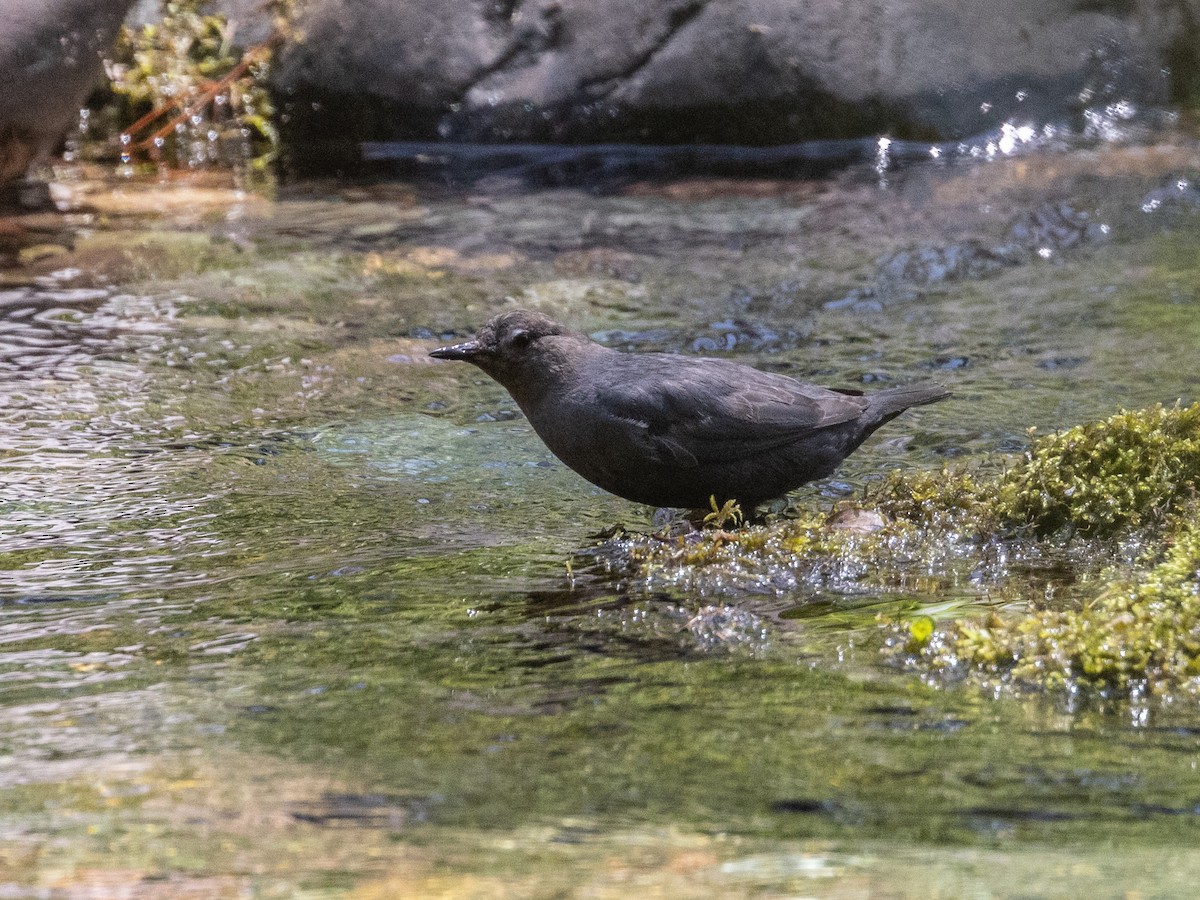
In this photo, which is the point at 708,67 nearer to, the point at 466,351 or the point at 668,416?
the point at 466,351

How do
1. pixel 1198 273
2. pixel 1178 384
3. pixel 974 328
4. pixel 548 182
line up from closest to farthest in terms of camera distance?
pixel 1178 384 < pixel 974 328 < pixel 1198 273 < pixel 548 182

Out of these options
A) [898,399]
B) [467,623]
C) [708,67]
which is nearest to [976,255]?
[708,67]

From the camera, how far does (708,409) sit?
14.6 feet

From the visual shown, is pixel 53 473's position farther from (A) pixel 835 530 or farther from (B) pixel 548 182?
(B) pixel 548 182

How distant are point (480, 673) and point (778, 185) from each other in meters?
7.53

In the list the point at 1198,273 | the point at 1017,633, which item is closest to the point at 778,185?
the point at 1198,273

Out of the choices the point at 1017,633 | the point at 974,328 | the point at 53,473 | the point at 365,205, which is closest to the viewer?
the point at 1017,633

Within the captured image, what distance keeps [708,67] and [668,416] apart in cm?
677

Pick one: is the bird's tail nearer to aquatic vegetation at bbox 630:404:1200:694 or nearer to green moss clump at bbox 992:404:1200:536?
aquatic vegetation at bbox 630:404:1200:694

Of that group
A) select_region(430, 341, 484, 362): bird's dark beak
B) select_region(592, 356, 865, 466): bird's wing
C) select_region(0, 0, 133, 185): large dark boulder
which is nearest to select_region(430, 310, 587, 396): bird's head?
select_region(430, 341, 484, 362): bird's dark beak

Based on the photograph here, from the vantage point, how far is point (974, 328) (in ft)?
22.7

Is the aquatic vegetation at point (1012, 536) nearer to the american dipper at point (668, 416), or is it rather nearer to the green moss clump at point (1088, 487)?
the green moss clump at point (1088, 487)

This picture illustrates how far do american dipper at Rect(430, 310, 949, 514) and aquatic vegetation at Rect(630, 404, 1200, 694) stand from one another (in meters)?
0.33

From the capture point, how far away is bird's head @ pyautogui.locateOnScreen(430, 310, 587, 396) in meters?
4.59
